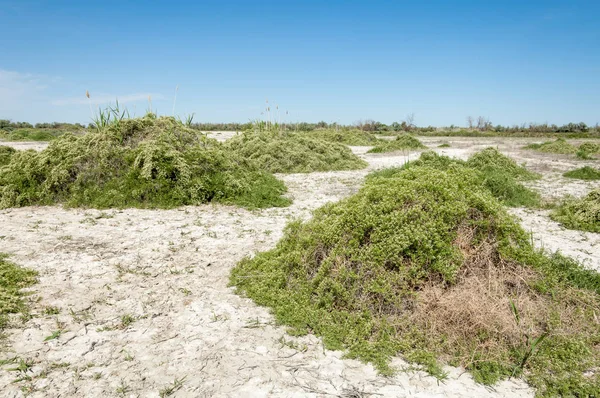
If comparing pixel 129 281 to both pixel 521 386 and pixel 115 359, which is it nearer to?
pixel 115 359

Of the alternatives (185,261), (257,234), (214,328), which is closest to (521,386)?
(214,328)

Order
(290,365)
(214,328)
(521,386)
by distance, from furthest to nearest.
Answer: (214,328)
(290,365)
(521,386)

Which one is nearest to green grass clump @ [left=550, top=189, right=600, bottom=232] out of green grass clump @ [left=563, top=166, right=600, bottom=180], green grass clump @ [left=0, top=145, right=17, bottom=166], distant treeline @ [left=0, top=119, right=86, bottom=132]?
green grass clump @ [left=563, top=166, right=600, bottom=180]

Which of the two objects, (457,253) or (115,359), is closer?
(115,359)

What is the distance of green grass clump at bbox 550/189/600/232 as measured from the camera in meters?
7.83

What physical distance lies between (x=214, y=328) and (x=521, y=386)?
2.81m

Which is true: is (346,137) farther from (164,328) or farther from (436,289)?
(164,328)

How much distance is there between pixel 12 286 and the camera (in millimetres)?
4832

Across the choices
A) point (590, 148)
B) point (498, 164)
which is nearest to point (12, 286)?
point (498, 164)

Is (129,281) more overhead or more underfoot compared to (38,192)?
more underfoot

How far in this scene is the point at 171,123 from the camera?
11.5 metres

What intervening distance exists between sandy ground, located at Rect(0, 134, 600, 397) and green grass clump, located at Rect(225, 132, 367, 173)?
8223 millimetres

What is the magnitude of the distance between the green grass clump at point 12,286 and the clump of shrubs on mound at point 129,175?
12.7ft

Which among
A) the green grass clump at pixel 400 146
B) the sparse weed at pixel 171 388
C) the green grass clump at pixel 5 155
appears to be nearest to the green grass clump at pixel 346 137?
the green grass clump at pixel 400 146
